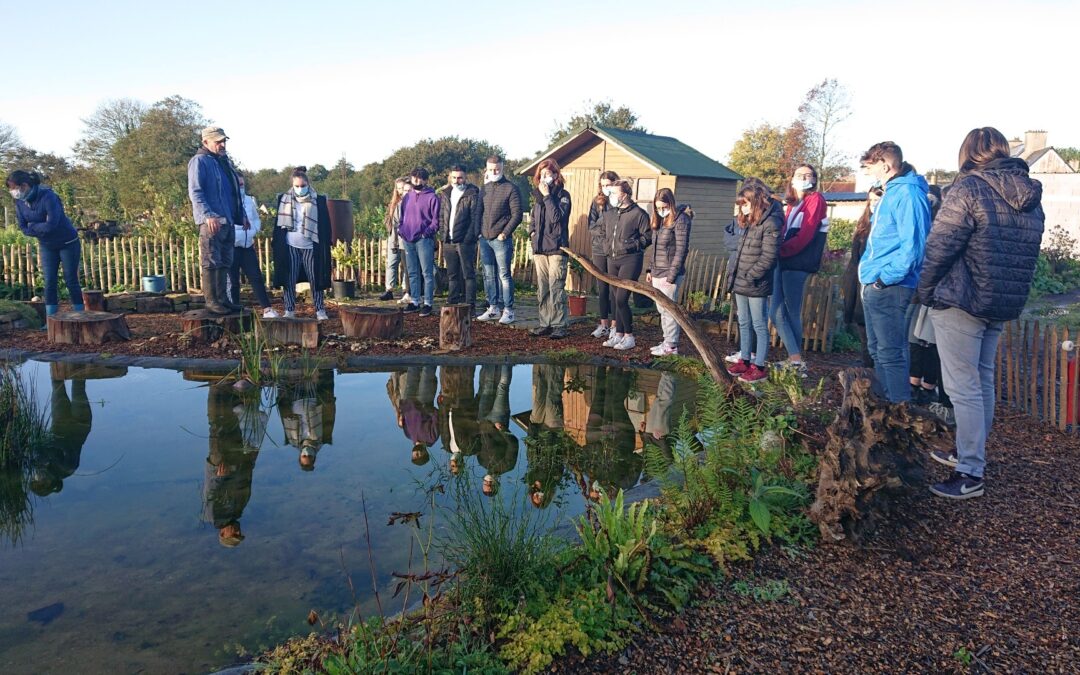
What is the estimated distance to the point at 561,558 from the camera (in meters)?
3.06

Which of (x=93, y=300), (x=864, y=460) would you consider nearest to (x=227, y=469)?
(x=864, y=460)

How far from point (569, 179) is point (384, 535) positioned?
42.2ft

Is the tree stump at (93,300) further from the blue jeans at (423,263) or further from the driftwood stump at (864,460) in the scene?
the driftwood stump at (864,460)

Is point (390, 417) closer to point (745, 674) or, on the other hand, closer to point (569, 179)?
point (745, 674)

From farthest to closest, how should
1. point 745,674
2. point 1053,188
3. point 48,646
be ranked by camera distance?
point 1053,188
point 48,646
point 745,674

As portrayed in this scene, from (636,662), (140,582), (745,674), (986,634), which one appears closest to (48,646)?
(140,582)

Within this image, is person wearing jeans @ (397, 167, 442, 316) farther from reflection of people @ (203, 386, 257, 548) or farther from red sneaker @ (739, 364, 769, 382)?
red sneaker @ (739, 364, 769, 382)

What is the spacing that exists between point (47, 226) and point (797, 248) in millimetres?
8554

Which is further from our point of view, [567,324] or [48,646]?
[567,324]

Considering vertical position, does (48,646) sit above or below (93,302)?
below

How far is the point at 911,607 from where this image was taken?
2.89m

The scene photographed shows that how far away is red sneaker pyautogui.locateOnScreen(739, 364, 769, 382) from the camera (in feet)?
22.0

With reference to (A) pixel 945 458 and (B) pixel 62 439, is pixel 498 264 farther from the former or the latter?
(A) pixel 945 458

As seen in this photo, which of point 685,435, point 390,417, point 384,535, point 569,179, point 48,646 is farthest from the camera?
point 569,179
